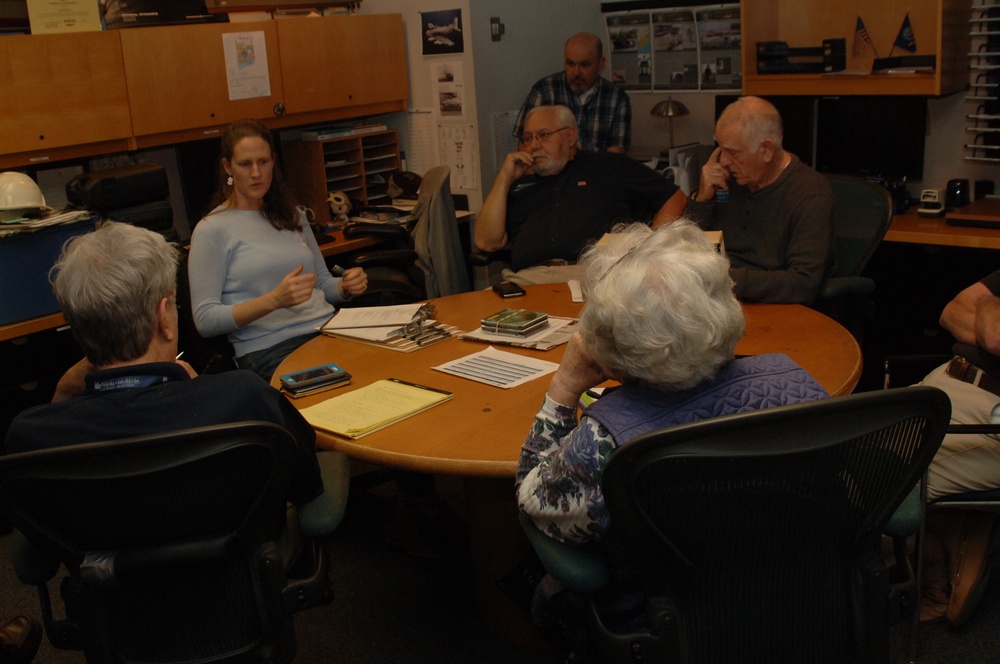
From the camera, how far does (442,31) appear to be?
4.48 m

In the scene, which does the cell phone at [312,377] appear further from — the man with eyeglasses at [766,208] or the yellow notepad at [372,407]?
the man with eyeglasses at [766,208]

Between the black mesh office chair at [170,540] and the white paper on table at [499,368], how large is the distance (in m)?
0.60

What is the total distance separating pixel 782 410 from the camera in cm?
118

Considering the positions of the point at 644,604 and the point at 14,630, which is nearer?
the point at 644,604

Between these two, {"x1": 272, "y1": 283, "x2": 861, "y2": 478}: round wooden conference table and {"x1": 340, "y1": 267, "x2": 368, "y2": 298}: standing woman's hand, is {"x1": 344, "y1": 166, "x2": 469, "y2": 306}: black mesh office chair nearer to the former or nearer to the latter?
{"x1": 340, "y1": 267, "x2": 368, "y2": 298}: standing woman's hand

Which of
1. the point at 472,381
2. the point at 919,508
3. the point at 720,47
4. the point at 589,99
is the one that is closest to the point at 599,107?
the point at 589,99

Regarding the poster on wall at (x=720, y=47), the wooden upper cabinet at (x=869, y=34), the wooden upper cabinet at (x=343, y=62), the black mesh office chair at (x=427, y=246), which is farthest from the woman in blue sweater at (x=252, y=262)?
the poster on wall at (x=720, y=47)

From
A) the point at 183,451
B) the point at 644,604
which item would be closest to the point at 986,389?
the point at 644,604

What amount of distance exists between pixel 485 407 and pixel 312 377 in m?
0.47

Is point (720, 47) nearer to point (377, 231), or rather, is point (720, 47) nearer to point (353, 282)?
point (377, 231)

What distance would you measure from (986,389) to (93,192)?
2.79m

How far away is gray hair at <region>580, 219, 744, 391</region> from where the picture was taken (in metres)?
1.35

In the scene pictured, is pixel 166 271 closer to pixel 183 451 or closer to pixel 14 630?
pixel 183 451

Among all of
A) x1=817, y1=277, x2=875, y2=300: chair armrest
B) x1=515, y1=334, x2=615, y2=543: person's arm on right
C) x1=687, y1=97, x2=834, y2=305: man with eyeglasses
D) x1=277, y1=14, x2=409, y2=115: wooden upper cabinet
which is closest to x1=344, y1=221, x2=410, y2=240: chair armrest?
x1=277, y1=14, x2=409, y2=115: wooden upper cabinet
